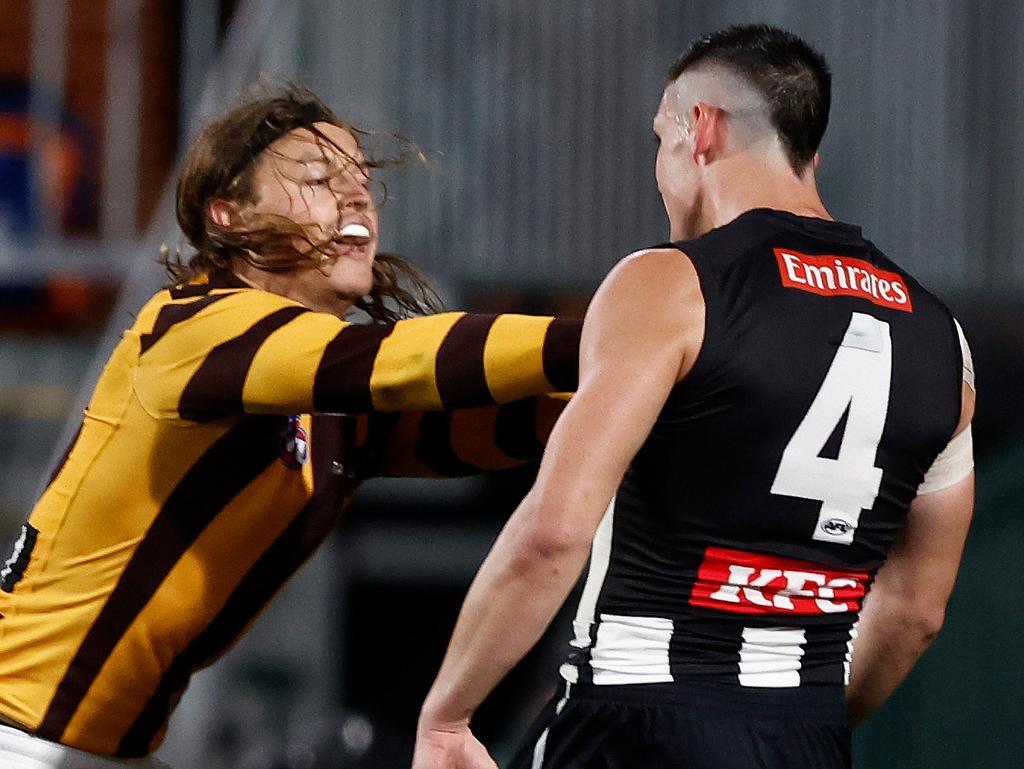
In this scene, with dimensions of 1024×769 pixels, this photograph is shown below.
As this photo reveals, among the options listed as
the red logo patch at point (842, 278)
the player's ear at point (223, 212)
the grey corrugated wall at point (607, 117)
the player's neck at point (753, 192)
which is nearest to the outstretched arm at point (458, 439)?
the player's ear at point (223, 212)

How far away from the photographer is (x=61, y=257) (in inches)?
244

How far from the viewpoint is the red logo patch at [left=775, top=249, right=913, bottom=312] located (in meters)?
2.40

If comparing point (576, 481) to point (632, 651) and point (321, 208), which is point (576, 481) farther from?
point (321, 208)

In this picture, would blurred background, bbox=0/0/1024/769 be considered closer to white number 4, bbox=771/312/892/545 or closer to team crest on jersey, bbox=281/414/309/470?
team crest on jersey, bbox=281/414/309/470

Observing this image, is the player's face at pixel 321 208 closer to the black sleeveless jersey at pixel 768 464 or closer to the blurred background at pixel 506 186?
the black sleeveless jersey at pixel 768 464

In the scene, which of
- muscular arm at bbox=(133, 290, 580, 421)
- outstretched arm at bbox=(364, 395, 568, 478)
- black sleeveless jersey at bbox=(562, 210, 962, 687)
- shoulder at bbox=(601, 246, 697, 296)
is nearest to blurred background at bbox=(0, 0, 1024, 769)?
outstretched arm at bbox=(364, 395, 568, 478)

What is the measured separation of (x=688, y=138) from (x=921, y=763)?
2369mm

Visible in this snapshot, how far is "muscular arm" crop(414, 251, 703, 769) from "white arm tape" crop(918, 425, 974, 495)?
0.58 metres

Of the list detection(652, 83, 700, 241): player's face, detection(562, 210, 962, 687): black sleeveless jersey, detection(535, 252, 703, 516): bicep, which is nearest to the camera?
detection(535, 252, 703, 516): bicep

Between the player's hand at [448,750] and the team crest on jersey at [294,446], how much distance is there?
60cm

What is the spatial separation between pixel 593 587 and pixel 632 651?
Result: 0.41 feet

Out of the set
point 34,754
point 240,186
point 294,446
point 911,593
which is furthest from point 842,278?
point 34,754

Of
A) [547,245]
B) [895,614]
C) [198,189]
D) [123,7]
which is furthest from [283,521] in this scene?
[123,7]

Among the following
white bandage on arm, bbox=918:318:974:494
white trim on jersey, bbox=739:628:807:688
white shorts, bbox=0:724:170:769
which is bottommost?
white shorts, bbox=0:724:170:769
